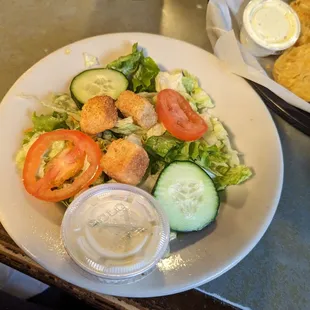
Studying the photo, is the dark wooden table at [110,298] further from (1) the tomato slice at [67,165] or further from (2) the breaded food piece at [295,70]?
(2) the breaded food piece at [295,70]

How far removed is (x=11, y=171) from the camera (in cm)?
116

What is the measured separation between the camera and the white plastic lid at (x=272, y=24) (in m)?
1.56

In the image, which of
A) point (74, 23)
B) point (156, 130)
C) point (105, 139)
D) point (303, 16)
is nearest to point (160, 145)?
point (156, 130)

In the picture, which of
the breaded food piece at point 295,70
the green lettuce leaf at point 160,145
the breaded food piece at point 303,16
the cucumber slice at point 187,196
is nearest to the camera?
the cucumber slice at point 187,196

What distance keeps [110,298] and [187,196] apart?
0.33 m

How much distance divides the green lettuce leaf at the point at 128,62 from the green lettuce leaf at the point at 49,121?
0.21 meters

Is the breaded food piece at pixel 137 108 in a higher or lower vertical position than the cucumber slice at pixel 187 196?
higher

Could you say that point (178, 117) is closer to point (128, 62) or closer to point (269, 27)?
point (128, 62)

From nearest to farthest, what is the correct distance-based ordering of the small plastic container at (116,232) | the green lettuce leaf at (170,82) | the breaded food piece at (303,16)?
the small plastic container at (116,232) → the green lettuce leaf at (170,82) → the breaded food piece at (303,16)

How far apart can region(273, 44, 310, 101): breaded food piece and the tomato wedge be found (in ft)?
2.26

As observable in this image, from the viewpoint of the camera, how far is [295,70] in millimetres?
1494

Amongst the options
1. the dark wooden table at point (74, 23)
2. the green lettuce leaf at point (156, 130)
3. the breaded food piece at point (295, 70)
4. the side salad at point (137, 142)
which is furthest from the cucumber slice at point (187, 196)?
the dark wooden table at point (74, 23)

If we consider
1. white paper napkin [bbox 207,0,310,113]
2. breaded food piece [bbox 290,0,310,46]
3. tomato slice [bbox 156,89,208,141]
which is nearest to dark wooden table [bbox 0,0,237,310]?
white paper napkin [bbox 207,0,310,113]

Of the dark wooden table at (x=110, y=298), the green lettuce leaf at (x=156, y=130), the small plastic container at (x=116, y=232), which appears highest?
the green lettuce leaf at (x=156, y=130)
